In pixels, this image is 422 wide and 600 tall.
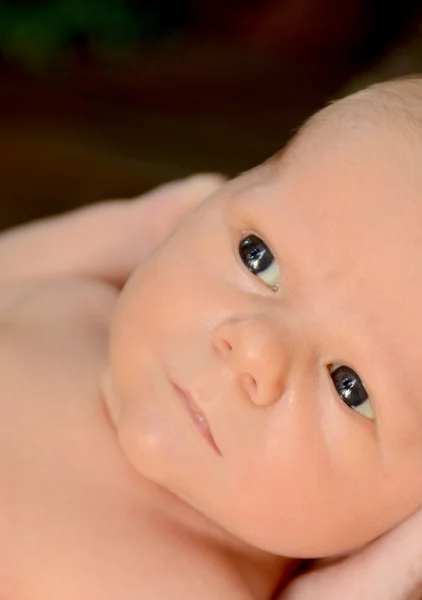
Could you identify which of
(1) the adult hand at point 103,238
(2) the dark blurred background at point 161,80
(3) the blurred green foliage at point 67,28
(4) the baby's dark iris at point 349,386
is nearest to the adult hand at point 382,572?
(4) the baby's dark iris at point 349,386

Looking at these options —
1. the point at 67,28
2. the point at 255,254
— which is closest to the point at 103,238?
the point at 255,254

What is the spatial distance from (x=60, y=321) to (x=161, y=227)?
214 millimetres

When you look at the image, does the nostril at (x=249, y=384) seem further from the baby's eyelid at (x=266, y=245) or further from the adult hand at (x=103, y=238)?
the adult hand at (x=103, y=238)

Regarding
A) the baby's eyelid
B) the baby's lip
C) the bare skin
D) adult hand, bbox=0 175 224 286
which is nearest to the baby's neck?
the bare skin

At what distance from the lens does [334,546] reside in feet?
2.52

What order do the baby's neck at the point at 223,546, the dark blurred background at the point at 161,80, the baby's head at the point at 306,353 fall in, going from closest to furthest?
1. the baby's head at the point at 306,353
2. the baby's neck at the point at 223,546
3. the dark blurred background at the point at 161,80

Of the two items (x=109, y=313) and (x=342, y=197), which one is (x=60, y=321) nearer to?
(x=109, y=313)

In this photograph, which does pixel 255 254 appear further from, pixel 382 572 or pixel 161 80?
pixel 161 80

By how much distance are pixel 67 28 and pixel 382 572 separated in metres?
1.58

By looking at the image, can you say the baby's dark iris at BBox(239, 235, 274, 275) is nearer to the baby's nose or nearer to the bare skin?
the baby's nose

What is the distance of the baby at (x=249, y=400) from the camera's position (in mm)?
720

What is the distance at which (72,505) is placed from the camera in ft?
2.65

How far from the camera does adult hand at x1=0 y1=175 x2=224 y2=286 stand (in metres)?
1.12

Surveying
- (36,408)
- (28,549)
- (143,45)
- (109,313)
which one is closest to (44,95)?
(143,45)
